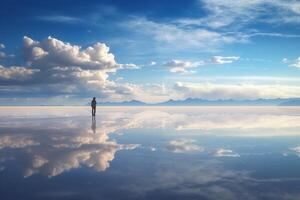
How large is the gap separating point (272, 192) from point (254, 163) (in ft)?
15.1

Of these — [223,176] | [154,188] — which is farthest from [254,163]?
[154,188]

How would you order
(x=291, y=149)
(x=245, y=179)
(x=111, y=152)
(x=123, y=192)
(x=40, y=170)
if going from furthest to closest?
1. (x=291, y=149)
2. (x=111, y=152)
3. (x=40, y=170)
4. (x=245, y=179)
5. (x=123, y=192)

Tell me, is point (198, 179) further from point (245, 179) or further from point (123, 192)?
point (123, 192)

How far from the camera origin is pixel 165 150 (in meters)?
17.5

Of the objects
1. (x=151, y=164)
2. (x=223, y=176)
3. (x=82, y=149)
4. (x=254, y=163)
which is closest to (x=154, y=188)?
(x=223, y=176)

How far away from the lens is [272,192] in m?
9.46

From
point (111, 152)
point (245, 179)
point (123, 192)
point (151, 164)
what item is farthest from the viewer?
point (111, 152)

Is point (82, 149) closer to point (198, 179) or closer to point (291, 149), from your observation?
point (198, 179)

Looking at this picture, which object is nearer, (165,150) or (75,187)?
(75,187)

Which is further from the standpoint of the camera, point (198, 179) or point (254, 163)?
point (254, 163)

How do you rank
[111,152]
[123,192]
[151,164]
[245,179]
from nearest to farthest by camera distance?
1. [123,192]
2. [245,179]
3. [151,164]
4. [111,152]

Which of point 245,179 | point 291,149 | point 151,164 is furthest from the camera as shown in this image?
point 291,149

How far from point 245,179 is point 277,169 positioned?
2.34 m

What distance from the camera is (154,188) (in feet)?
32.3
